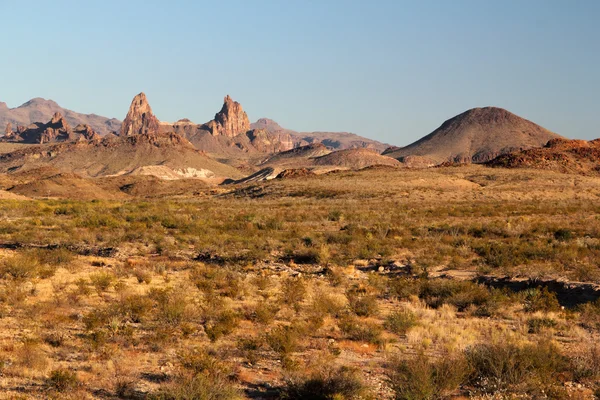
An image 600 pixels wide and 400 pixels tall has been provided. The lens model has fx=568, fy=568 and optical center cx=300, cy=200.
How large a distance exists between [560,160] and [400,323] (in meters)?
96.1

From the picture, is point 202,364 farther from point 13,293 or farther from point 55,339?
point 13,293

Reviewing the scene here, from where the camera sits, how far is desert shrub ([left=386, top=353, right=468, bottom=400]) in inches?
316

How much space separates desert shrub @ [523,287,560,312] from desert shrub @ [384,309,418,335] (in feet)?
11.6

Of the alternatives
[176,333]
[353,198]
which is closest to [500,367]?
[176,333]

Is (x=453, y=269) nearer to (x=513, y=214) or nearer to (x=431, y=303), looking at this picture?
(x=431, y=303)

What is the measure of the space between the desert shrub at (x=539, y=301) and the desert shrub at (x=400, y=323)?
3.53 m

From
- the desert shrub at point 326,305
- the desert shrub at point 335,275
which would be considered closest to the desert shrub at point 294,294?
the desert shrub at point 326,305

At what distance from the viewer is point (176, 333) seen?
11508 mm

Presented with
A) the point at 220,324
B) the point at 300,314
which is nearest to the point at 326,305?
the point at 300,314

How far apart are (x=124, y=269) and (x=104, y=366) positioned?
9.07m

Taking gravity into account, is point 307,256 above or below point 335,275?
above

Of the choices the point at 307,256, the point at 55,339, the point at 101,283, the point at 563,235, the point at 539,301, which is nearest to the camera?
the point at 55,339

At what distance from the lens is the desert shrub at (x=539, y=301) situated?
45.6 ft

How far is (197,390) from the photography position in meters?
7.68
